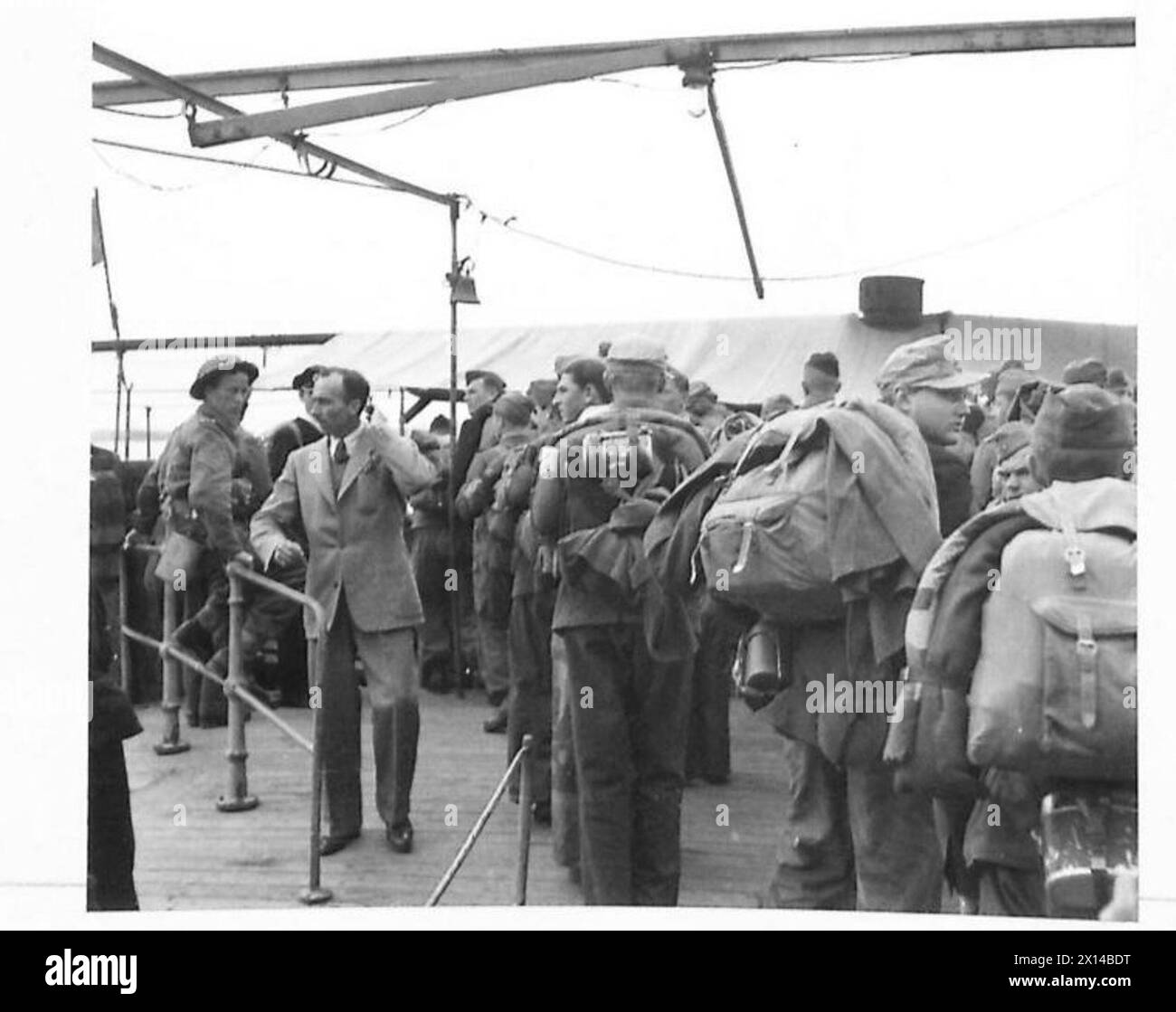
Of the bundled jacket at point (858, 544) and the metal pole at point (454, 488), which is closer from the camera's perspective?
the bundled jacket at point (858, 544)

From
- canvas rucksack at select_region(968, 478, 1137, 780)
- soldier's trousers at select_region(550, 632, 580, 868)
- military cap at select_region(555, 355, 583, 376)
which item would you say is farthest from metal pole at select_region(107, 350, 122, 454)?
canvas rucksack at select_region(968, 478, 1137, 780)

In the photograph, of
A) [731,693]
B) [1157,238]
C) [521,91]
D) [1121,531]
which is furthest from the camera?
[731,693]

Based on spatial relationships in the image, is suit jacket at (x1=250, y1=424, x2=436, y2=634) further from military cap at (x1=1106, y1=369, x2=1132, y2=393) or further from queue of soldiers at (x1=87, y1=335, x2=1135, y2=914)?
military cap at (x1=1106, y1=369, x2=1132, y2=393)

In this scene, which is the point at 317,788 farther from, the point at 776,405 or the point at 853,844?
the point at 776,405

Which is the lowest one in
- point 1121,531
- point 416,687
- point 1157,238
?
point 416,687

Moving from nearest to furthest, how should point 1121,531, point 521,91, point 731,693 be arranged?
point 1121,531 → point 521,91 → point 731,693

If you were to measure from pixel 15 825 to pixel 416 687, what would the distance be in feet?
3.41

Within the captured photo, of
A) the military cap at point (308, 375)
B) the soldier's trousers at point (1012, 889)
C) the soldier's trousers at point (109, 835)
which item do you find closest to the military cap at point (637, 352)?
the military cap at point (308, 375)

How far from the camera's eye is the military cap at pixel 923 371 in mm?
3281

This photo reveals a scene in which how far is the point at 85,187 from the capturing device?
3.53m

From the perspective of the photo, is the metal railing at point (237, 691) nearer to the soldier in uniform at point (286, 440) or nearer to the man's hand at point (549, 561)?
the soldier in uniform at point (286, 440)

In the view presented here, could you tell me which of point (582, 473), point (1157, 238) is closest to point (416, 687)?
point (582, 473)

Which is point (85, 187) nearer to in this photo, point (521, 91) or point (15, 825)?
point (521, 91)

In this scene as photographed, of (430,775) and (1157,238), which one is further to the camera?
(430,775)
